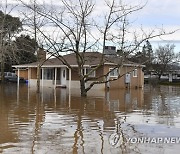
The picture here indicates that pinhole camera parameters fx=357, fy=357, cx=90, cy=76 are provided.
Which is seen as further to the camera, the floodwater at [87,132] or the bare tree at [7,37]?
the bare tree at [7,37]

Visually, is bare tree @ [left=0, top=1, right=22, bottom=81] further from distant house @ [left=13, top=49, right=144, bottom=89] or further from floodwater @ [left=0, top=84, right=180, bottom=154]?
floodwater @ [left=0, top=84, right=180, bottom=154]

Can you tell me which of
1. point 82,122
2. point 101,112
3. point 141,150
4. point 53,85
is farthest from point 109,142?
point 53,85

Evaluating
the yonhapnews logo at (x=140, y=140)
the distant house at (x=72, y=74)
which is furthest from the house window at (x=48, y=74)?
the yonhapnews logo at (x=140, y=140)

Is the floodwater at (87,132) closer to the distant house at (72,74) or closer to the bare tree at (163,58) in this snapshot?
the distant house at (72,74)

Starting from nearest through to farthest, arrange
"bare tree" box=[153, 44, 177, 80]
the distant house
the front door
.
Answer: the distant house → the front door → "bare tree" box=[153, 44, 177, 80]

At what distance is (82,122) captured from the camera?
1199 centimetres

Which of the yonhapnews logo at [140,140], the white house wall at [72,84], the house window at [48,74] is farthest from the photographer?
the house window at [48,74]

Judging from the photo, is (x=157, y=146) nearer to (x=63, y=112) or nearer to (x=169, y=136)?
(x=169, y=136)

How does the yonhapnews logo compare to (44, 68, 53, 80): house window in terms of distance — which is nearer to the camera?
the yonhapnews logo

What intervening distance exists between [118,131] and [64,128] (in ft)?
5.37

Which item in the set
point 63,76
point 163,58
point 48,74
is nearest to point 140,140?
point 63,76

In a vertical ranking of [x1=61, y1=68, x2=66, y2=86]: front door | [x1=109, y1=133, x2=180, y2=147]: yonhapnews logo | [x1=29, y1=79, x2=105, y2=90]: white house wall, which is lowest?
[x1=109, y1=133, x2=180, y2=147]: yonhapnews logo

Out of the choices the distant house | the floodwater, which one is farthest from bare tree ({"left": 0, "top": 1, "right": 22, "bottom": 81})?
the floodwater

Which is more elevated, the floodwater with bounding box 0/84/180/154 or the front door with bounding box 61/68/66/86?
the front door with bounding box 61/68/66/86
